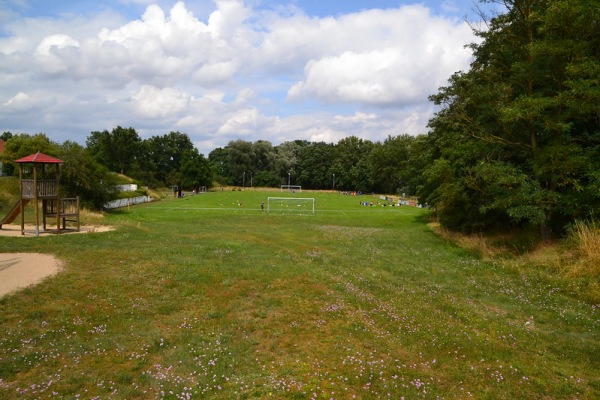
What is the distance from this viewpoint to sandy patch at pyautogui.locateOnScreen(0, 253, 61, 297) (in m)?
12.7

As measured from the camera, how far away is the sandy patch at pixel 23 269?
12.7m

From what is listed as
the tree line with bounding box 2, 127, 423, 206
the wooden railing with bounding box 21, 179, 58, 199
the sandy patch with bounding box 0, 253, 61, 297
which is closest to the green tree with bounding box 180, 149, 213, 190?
the tree line with bounding box 2, 127, 423, 206

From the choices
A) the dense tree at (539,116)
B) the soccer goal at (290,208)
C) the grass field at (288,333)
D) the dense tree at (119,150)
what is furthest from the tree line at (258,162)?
the grass field at (288,333)

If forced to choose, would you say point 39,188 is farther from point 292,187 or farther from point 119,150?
point 292,187

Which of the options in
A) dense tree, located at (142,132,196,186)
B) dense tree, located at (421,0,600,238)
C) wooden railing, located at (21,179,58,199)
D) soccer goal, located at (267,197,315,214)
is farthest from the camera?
dense tree, located at (142,132,196,186)

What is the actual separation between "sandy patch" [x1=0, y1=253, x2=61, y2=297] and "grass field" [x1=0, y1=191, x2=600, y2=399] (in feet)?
1.90

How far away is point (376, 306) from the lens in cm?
1225

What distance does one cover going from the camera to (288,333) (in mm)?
10148

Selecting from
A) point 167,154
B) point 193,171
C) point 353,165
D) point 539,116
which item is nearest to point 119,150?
point 193,171

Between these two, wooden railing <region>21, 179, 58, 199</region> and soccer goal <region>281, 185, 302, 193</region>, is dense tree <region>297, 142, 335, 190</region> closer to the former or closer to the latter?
soccer goal <region>281, 185, 302, 193</region>

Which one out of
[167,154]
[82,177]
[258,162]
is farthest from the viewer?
[258,162]

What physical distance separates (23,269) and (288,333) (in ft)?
34.6

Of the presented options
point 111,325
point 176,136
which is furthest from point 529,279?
point 176,136

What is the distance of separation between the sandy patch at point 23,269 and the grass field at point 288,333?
0.58 meters
